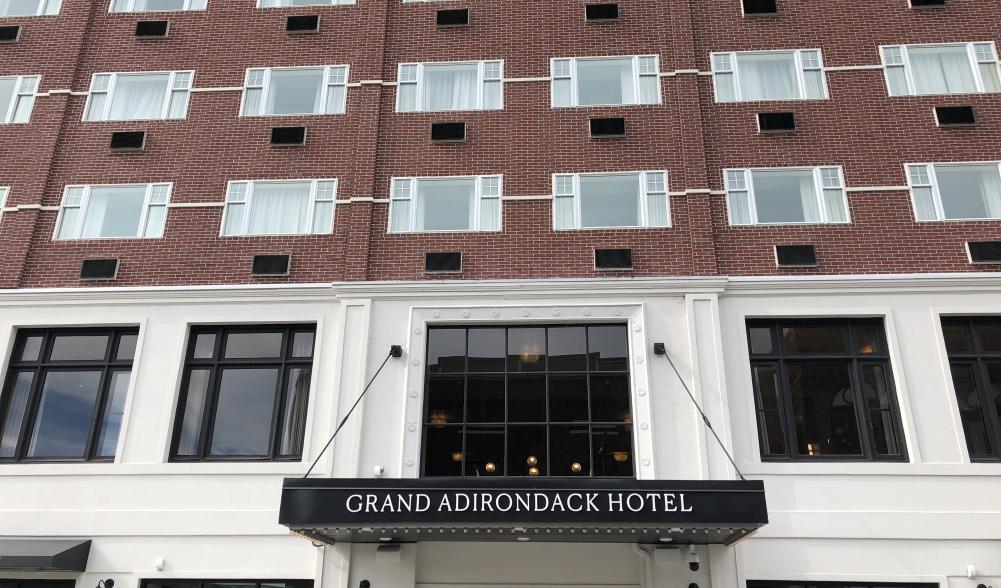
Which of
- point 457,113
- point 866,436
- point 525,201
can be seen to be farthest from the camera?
point 457,113

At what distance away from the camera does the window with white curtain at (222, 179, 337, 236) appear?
48.3 ft

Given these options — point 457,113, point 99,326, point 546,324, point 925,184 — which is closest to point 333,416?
point 546,324

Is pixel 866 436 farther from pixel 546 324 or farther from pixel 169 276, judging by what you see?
pixel 169 276

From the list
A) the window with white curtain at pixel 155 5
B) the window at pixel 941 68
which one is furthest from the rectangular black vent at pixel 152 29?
the window at pixel 941 68

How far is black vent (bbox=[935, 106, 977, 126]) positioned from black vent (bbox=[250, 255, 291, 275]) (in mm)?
12849

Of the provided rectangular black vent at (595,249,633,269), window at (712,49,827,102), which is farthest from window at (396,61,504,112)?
window at (712,49,827,102)

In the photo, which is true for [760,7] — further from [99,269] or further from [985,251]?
[99,269]

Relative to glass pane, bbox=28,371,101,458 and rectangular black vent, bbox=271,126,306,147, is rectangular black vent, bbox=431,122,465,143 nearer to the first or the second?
rectangular black vent, bbox=271,126,306,147

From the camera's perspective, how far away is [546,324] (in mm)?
13688

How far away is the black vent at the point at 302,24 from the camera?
16453 mm

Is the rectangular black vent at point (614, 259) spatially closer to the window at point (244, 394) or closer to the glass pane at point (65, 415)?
the window at point (244, 394)

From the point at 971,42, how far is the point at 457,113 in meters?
10.5

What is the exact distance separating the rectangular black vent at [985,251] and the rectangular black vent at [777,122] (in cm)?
387

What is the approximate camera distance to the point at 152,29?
16.7 metres
